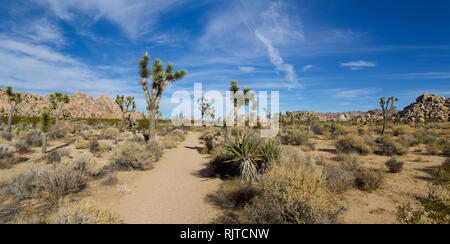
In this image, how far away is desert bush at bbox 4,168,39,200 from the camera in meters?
5.16

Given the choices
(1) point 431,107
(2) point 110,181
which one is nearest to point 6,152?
(2) point 110,181

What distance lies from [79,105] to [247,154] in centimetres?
12126

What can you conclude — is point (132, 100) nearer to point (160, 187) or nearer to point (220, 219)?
point (160, 187)

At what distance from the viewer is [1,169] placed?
806 centimetres

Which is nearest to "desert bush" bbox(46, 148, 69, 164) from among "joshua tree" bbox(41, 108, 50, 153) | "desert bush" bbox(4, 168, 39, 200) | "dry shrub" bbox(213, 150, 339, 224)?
"joshua tree" bbox(41, 108, 50, 153)

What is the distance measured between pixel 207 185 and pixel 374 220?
17.6 feet

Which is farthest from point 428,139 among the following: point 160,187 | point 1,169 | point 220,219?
point 1,169

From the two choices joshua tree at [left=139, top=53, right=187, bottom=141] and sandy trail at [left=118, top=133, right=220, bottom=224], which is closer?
sandy trail at [left=118, top=133, right=220, bottom=224]

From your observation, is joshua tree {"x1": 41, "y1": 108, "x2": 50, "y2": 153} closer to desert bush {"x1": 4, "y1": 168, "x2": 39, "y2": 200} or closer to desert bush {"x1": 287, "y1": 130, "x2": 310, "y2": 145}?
desert bush {"x1": 4, "y1": 168, "x2": 39, "y2": 200}

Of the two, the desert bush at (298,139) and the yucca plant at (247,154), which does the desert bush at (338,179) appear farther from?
the desert bush at (298,139)

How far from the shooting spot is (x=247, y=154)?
7203 mm

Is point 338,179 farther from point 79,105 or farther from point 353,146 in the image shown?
point 79,105

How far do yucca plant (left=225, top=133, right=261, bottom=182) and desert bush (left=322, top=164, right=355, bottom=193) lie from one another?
7.88 ft

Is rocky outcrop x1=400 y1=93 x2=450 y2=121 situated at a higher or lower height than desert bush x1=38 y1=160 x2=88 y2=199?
higher
